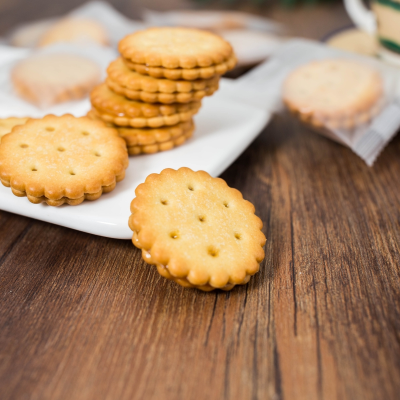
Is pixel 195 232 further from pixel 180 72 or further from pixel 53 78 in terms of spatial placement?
pixel 53 78

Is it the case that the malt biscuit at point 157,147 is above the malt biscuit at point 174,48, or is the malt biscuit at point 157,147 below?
below

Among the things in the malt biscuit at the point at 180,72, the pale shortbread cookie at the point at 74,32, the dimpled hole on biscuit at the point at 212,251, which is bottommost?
the pale shortbread cookie at the point at 74,32

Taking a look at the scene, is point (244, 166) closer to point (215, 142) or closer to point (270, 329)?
point (215, 142)

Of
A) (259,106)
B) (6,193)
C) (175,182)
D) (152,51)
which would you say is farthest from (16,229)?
(259,106)

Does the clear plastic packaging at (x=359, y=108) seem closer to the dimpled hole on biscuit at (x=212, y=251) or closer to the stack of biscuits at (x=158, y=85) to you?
the stack of biscuits at (x=158, y=85)

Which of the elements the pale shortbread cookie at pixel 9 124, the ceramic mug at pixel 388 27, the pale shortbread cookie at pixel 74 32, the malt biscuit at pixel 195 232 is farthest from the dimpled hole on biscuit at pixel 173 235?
the pale shortbread cookie at pixel 74 32

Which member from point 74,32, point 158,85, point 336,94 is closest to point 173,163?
point 158,85
